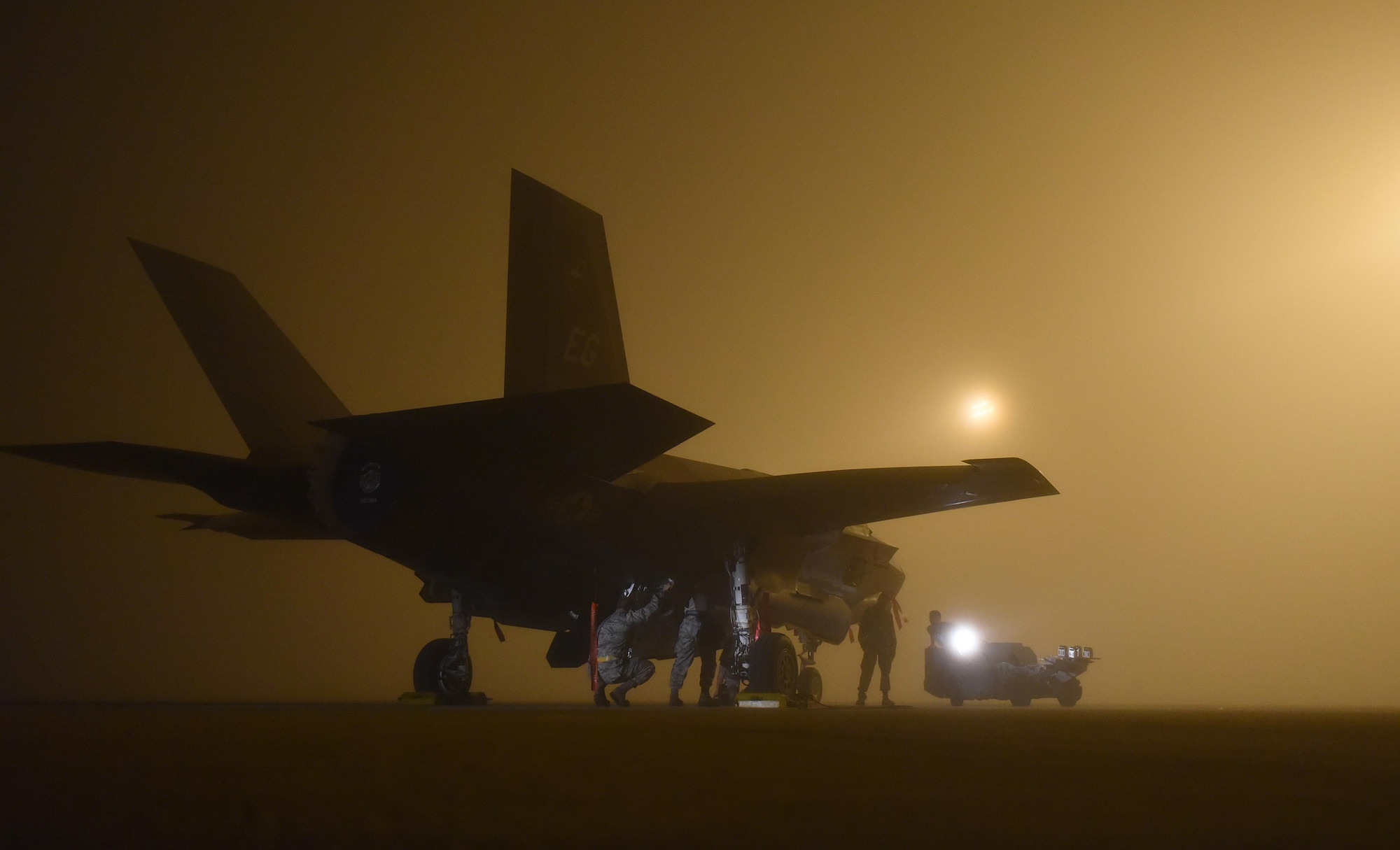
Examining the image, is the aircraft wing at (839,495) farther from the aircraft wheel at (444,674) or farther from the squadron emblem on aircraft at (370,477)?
the aircraft wheel at (444,674)

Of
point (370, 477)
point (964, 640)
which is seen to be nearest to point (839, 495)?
point (370, 477)

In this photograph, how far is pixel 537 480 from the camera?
6.52 metres

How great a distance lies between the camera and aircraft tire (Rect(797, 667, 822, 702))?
797 cm

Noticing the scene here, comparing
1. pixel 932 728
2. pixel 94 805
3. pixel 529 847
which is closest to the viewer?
pixel 529 847

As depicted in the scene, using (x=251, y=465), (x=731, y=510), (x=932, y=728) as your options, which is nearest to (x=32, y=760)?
(x=932, y=728)

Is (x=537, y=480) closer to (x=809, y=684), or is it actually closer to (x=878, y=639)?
(x=809, y=684)

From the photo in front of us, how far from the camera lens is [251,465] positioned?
596 cm

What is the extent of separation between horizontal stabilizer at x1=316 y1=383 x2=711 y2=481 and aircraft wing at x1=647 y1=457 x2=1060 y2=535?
1.59 meters

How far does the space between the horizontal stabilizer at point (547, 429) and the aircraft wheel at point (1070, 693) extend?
376 inches

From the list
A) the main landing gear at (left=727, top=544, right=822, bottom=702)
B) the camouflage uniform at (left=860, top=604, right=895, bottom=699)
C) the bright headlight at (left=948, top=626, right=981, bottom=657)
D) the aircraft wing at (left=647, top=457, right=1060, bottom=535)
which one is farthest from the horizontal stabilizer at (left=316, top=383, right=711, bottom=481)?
the bright headlight at (left=948, top=626, right=981, bottom=657)

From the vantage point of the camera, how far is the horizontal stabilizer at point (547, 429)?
196 inches

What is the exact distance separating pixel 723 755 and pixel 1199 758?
Answer: 1185mm

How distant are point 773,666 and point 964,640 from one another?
5507 millimetres

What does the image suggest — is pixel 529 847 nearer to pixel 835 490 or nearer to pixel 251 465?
pixel 251 465
